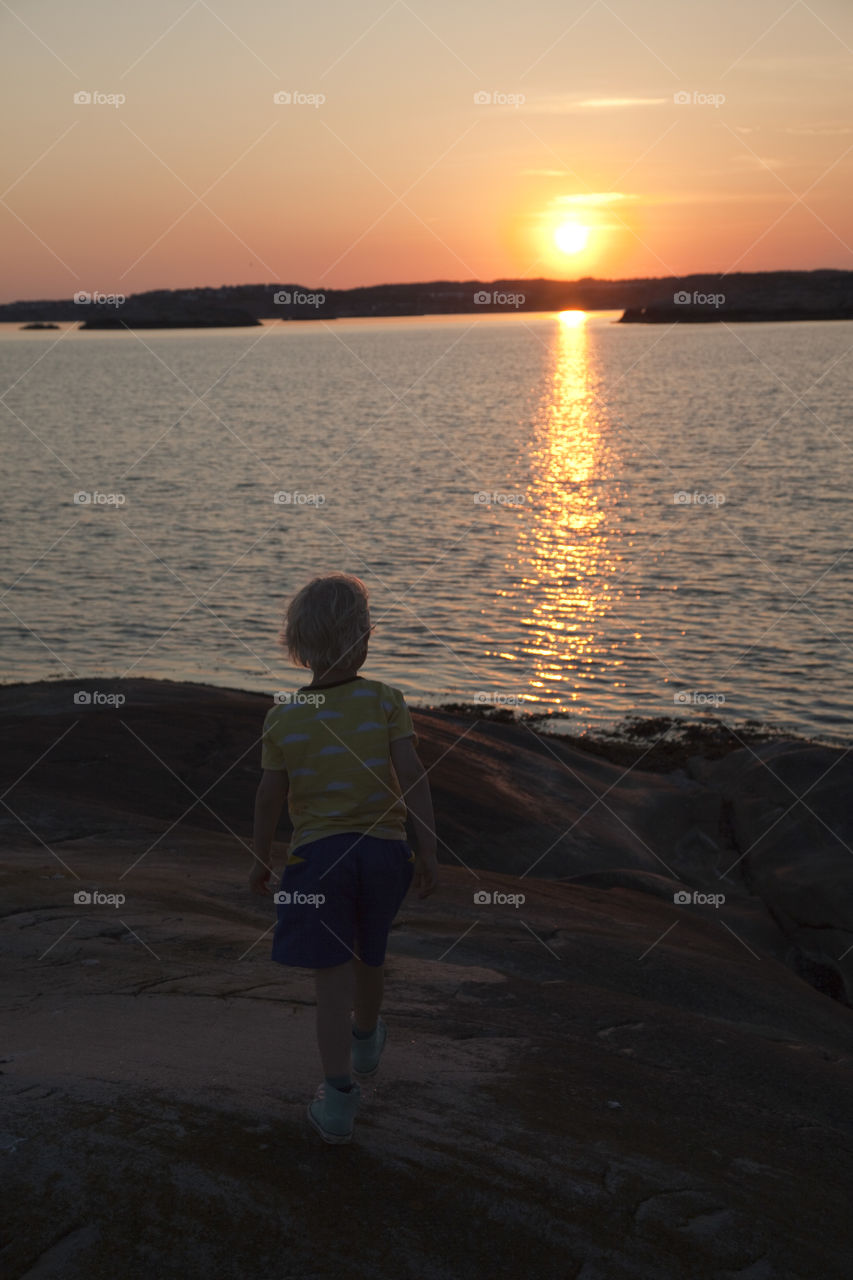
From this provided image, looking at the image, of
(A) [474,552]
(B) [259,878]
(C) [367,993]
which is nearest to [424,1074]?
(C) [367,993]

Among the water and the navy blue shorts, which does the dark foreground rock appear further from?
the water

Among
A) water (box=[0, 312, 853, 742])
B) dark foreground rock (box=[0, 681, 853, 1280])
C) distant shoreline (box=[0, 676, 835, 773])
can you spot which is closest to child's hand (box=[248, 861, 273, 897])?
dark foreground rock (box=[0, 681, 853, 1280])

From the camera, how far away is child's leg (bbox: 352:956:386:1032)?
4580 millimetres

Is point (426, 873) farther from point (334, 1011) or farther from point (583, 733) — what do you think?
point (583, 733)

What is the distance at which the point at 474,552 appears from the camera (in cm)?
3173

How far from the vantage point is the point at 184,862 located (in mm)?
8594

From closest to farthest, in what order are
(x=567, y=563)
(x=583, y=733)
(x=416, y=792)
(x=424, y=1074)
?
(x=416, y=792) < (x=424, y=1074) < (x=583, y=733) < (x=567, y=563)

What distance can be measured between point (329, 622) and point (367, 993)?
1447 millimetres

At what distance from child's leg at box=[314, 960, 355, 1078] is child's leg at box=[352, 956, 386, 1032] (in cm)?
20

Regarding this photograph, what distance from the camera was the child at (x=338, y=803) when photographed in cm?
432

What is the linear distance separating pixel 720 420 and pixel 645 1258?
6662cm

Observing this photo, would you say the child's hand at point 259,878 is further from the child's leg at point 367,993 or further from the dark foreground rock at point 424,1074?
the dark foreground rock at point 424,1074

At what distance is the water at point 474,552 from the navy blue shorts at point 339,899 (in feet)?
49.5

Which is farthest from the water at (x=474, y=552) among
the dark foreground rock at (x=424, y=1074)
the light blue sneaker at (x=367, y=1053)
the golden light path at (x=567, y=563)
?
the light blue sneaker at (x=367, y=1053)
